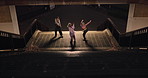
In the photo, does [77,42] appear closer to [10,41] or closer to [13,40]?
[13,40]

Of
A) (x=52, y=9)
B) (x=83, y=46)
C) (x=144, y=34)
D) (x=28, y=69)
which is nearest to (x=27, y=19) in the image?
(x=52, y=9)

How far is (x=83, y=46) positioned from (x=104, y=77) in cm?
667

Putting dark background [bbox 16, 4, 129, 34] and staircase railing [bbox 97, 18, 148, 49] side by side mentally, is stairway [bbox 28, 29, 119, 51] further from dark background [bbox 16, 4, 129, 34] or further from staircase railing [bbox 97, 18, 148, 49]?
dark background [bbox 16, 4, 129, 34]

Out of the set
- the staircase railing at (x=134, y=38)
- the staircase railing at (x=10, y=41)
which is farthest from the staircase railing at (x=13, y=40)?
the staircase railing at (x=134, y=38)

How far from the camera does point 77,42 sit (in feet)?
34.6

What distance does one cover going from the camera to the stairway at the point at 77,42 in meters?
9.75

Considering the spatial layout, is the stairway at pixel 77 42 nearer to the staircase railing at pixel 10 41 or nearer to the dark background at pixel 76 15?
the staircase railing at pixel 10 41

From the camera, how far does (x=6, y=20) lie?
11.2 m

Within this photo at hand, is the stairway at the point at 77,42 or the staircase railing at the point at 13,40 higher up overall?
the staircase railing at the point at 13,40

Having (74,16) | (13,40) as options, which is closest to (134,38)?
(13,40)

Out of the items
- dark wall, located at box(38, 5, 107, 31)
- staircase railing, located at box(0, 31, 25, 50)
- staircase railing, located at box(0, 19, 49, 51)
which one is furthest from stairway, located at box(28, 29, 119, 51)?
dark wall, located at box(38, 5, 107, 31)

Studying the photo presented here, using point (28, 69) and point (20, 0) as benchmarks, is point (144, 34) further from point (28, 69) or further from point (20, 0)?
point (20, 0)

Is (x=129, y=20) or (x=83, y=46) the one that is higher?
(x=129, y=20)

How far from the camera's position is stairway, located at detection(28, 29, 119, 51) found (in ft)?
32.0
